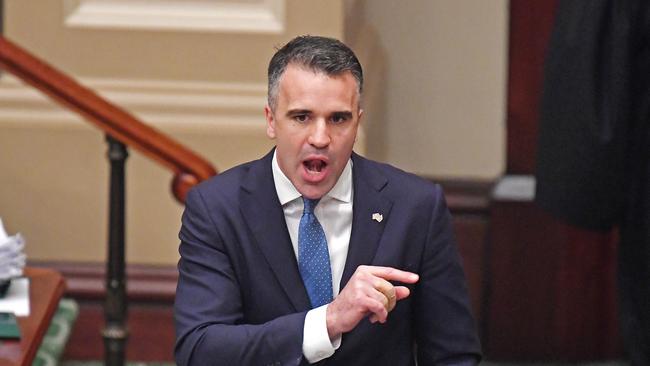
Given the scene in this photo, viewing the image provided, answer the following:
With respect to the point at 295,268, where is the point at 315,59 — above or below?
above

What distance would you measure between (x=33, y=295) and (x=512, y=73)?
2199 mm

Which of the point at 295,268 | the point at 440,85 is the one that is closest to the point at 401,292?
the point at 295,268

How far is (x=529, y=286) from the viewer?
5.60 m

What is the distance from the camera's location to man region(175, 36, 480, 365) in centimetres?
277

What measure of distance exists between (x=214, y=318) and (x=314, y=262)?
0.22 metres

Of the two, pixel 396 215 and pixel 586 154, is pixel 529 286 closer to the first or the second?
pixel 586 154

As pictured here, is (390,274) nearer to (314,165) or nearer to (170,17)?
(314,165)

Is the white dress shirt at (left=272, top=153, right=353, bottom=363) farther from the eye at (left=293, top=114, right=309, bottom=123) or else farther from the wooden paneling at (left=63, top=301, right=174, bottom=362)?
the wooden paneling at (left=63, top=301, right=174, bottom=362)

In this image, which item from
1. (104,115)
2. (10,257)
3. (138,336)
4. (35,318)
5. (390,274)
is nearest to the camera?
(390,274)

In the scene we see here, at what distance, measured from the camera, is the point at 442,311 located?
9.60 ft

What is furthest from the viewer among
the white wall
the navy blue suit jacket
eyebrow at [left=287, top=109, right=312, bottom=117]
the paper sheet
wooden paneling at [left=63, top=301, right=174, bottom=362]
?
the white wall

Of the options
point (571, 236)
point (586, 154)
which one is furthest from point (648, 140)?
point (571, 236)

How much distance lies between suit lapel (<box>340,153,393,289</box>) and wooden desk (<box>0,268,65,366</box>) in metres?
0.89

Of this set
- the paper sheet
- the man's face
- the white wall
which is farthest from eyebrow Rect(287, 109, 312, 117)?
the white wall
